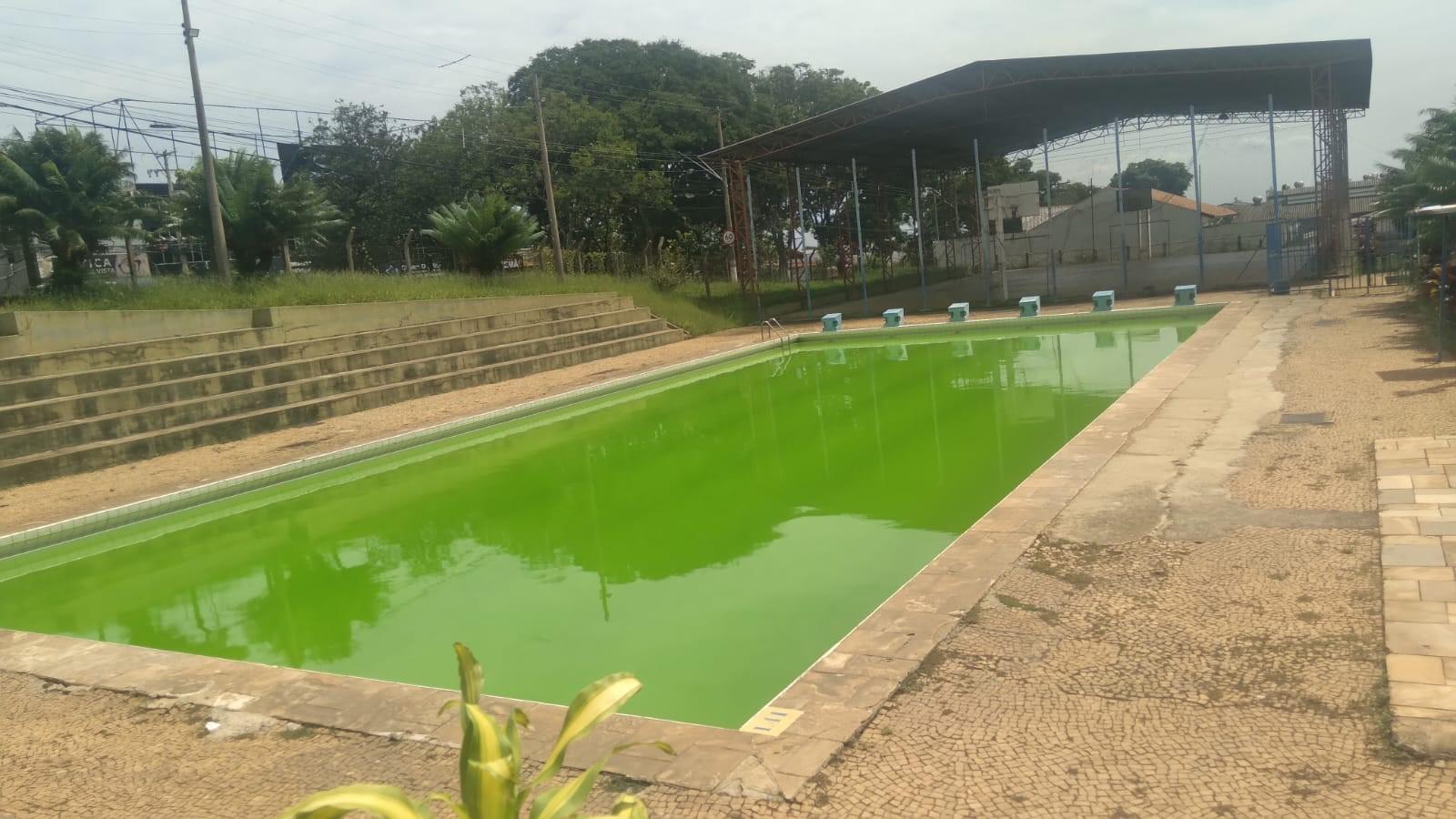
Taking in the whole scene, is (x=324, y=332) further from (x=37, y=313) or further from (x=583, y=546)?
(x=583, y=546)

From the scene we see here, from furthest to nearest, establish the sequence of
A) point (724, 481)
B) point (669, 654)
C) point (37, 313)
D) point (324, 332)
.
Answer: point (324, 332)
point (37, 313)
point (724, 481)
point (669, 654)

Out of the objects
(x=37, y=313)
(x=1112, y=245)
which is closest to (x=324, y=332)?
(x=37, y=313)

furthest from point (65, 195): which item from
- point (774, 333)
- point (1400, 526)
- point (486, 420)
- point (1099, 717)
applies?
point (1400, 526)

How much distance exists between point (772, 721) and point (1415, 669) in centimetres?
209

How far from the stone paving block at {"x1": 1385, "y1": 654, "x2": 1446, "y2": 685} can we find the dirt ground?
0.06m

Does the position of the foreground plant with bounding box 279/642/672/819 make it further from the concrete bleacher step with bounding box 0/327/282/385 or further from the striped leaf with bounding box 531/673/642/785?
the concrete bleacher step with bounding box 0/327/282/385

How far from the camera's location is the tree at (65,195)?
13641mm

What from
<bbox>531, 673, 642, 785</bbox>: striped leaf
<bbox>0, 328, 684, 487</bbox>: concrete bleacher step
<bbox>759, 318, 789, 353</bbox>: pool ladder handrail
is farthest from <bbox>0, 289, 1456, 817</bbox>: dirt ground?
<bbox>759, 318, 789, 353</bbox>: pool ladder handrail

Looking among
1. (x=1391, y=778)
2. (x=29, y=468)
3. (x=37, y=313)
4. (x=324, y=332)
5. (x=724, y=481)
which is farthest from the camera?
(x=324, y=332)

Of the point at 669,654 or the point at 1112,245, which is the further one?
the point at 1112,245

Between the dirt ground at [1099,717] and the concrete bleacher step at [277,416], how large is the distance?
260 inches

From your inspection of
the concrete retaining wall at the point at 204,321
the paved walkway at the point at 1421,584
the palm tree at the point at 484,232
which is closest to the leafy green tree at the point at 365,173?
the palm tree at the point at 484,232

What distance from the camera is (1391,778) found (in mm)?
2760

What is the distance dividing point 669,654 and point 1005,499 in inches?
92.3
